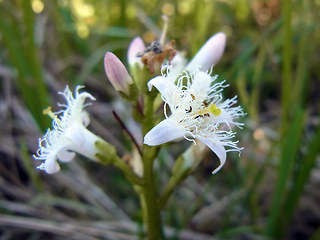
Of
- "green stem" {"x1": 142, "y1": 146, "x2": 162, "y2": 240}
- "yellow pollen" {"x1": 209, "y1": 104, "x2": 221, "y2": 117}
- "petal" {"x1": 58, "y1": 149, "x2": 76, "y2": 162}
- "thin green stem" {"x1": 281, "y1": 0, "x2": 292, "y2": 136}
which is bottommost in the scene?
"green stem" {"x1": 142, "y1": 146, "x2": 162, "y2": 240}

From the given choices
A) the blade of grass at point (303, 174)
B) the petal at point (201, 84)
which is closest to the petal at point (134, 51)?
the petal at point (201, 84)

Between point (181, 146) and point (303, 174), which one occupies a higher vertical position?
point (181, 146)

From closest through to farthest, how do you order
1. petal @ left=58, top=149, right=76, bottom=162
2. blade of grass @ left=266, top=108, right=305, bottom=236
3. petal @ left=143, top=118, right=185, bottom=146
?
petal @ left=143, top=118, right=185, bottom=146, petal @ left=58, top=149, right=76, bottom=162, blade of grass @ left=266, top=108, right=305, bottom=236

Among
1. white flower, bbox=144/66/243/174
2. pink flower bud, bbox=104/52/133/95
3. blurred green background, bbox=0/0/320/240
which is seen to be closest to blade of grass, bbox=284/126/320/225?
blurred green background, bbox=0/0/320/240

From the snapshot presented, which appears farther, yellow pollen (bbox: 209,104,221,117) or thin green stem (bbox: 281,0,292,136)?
thin green stem (bbox: 281,0,292,136)

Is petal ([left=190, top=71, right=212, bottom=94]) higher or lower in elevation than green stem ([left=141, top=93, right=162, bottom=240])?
higher

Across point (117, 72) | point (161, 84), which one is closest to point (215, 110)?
point (161, 84)

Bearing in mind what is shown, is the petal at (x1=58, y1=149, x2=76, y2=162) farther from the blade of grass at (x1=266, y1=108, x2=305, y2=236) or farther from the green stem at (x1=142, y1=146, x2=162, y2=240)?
the blade of grass at (x1=266, y1=108, x2=305, y2=236)

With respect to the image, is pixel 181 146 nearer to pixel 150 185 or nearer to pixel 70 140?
pixel 150 185

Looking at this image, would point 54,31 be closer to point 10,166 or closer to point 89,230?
point 10,166
